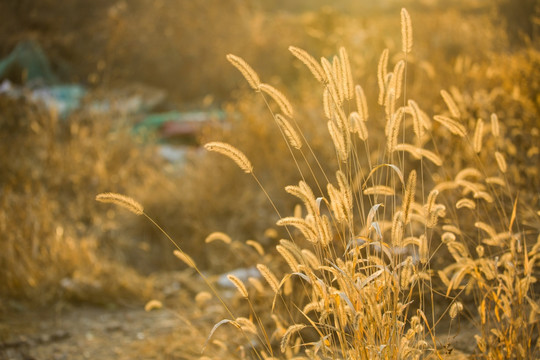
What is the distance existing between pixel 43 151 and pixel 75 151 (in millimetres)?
289

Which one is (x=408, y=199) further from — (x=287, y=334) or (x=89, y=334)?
(x=89, y=334)

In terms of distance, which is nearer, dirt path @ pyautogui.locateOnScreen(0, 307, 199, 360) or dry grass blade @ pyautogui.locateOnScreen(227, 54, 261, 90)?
dry grass blade @ pyautogui.locateOnScreen(227, 54, 261, 90)

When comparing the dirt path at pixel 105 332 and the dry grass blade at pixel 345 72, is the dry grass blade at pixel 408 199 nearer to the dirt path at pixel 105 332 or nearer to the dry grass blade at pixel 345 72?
the dry grass blade at pixel 345 72

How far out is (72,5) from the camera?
A: 9.52 metres

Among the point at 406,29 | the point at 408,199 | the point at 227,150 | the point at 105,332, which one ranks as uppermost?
the point at 406,29

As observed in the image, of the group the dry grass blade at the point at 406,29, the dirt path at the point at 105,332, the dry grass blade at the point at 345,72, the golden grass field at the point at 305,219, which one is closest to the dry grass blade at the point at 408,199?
the golden grass field at the point at 305,219

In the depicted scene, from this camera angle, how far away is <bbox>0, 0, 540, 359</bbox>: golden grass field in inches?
64.1

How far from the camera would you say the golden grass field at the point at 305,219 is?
1629mm

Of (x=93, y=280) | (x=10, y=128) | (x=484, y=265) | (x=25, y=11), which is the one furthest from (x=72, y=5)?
(x=484, y=265)

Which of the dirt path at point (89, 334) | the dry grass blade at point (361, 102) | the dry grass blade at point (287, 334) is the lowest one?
the dirt path at point (89, 334)

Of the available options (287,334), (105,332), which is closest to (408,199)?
(287,334)

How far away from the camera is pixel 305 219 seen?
1.85m

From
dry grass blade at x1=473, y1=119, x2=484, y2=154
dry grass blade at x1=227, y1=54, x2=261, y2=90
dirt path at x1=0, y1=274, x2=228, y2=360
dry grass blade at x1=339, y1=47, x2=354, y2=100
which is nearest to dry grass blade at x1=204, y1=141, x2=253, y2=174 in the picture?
dry grass blade at x1=227, y1=54, x2=261, y2=90

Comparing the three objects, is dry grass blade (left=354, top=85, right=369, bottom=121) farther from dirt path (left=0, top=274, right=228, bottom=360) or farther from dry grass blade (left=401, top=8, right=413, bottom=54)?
dirt path (left=0, top=274, right=228, bottom=360)
